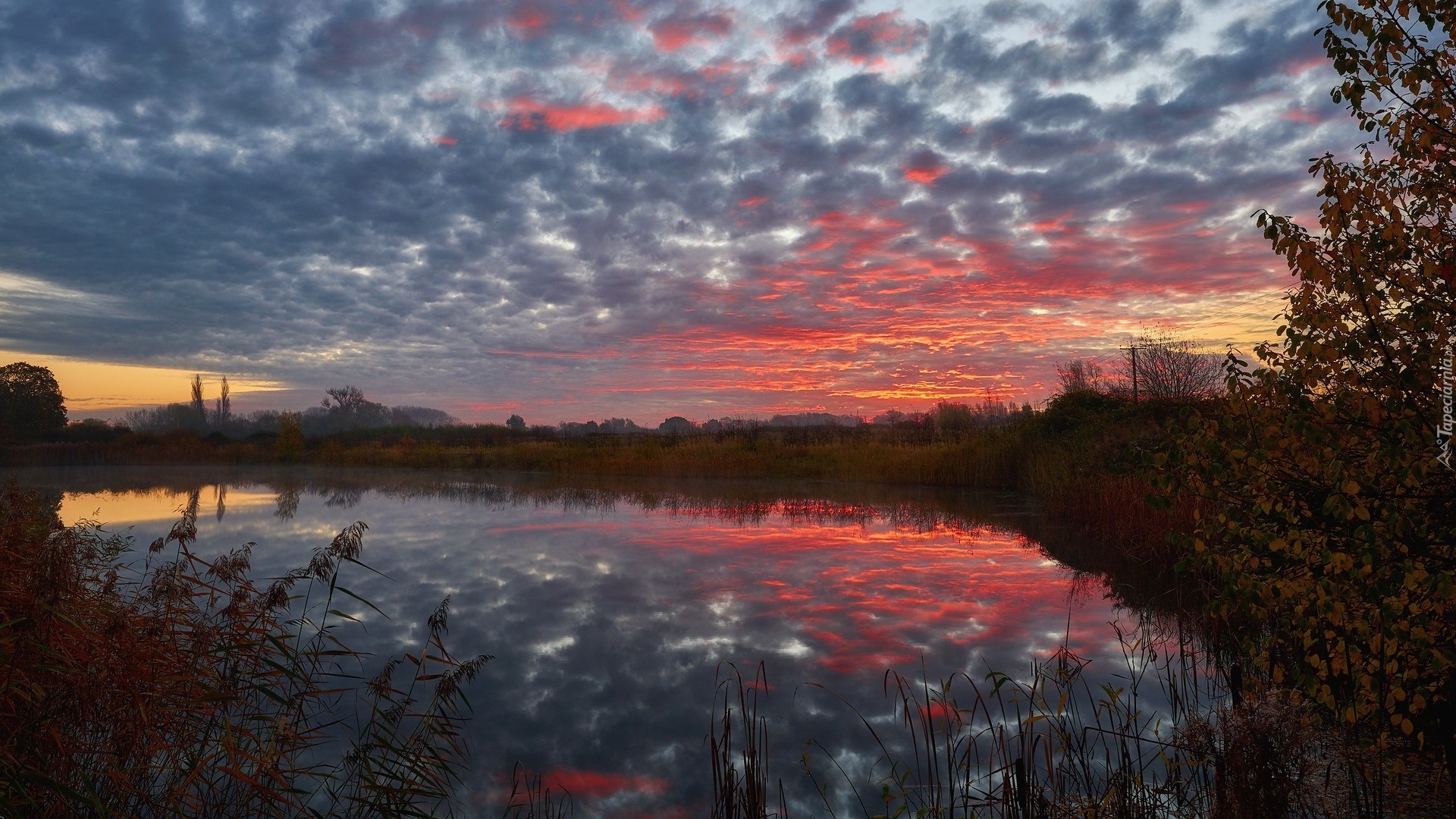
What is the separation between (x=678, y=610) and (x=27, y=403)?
42348 millimetres

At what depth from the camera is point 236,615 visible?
4570 millimetres

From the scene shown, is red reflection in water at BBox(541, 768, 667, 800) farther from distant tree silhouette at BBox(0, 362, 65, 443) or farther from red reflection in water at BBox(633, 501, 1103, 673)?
distant tree silhouette at BBox(0, 362, 65, 443)

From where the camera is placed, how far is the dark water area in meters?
4.78

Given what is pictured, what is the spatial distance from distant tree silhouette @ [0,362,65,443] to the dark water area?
23013 mm

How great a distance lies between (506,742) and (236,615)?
6.23ft

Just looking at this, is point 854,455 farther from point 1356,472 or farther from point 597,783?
point 1356,472

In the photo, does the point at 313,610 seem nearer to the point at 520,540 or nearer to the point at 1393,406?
the point at 520,540

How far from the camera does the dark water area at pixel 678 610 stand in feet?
15.7

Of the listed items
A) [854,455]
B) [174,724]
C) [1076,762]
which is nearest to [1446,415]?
[1076,762]

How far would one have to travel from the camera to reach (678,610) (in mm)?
8305

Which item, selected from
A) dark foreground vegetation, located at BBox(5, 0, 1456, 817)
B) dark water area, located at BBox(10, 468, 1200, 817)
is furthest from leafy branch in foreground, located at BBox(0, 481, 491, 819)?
dark water area, located at BBox(10, 468, 1200, 817)

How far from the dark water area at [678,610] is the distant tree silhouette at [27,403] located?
23.0 m

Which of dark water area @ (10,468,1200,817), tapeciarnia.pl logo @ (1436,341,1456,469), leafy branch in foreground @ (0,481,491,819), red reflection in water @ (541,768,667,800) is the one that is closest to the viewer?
tapeciarnia.pl logo @ (1436,341,1456,469)

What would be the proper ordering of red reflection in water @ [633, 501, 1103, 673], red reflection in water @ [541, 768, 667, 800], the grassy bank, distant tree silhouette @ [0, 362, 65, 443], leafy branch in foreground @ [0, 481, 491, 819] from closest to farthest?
leafy branch in foreground @ [0, 481, 491, 819]
red reflection in water @ [541, 768, 667, 800]
red reflection in water @ [633, 501, 1103, 673]
the grassy bank
distant tree silhouette @ [0, 362, 65, 443]
